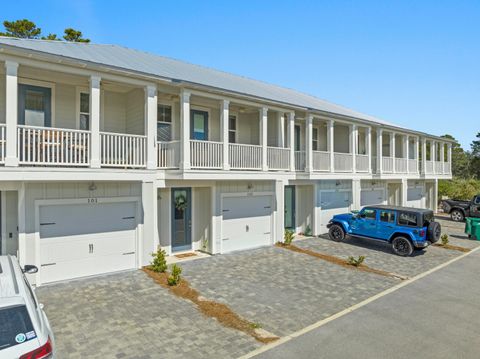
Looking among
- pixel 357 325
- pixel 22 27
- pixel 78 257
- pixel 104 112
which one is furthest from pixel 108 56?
pixel 22 27

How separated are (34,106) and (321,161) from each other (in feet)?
41.3

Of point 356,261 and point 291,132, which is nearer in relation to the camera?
point 356,261

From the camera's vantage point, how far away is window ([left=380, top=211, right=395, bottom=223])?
13750 mm

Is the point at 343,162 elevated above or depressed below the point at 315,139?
below

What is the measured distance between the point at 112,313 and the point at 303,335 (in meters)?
4.29

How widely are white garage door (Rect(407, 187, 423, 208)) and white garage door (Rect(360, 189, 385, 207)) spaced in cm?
449

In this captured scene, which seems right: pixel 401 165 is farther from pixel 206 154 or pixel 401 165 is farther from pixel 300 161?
pixel 206 154

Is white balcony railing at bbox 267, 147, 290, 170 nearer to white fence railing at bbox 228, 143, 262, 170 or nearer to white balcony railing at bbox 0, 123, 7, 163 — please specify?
white fence railing at bbox 228, 143, 262, 170

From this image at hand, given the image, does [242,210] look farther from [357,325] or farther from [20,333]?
[20,333]

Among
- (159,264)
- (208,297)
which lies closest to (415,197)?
(159,264)

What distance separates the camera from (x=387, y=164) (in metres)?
21.0

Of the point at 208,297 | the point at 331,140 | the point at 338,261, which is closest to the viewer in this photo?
the point at 208,297

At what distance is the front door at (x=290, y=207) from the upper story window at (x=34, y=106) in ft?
36.6

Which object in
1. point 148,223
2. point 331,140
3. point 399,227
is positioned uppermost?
point 331,140
